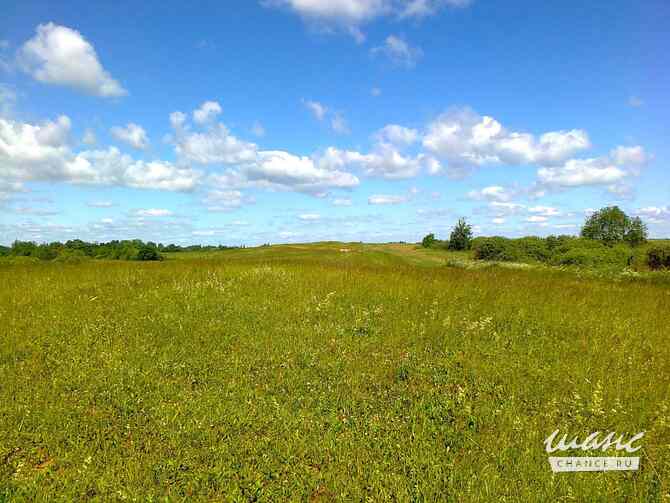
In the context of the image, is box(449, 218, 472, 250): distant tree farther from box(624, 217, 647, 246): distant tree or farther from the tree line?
the tree line

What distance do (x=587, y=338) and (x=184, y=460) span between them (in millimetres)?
8861

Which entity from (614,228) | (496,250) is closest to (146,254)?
(496,250)

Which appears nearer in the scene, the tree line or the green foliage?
the green foliage

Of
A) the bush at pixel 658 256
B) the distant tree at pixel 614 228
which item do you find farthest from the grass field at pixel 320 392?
the distant tree at pixel 614 228

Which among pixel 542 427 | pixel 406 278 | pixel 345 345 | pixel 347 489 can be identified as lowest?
pixel 347 489

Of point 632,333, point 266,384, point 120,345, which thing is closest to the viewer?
point 266,384

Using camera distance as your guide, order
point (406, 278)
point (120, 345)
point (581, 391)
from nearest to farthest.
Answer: point (581, 391)
point (120, 345)
point (406, 278)

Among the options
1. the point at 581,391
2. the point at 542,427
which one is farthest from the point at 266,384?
the point at 581,391

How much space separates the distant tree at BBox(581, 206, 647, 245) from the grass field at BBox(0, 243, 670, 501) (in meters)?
82.3

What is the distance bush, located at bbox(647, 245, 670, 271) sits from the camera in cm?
3793

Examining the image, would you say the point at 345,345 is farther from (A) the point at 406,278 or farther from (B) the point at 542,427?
(A) the point at 406,278

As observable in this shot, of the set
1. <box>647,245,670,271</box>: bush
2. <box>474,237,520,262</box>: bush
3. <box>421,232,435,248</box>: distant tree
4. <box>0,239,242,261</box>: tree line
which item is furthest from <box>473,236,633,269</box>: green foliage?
<box>0,239,242,261</box>: tree line

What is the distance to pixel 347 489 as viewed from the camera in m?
4.43

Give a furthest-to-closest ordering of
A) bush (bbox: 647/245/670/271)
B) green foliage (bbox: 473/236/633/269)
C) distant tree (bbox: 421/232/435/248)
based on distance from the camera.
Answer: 1. distant tree (bbox: 421/232/435/248)
2. green foliage (bbox: 473/236/633/269)
3. bush (bbox: 647/245/670/271)
